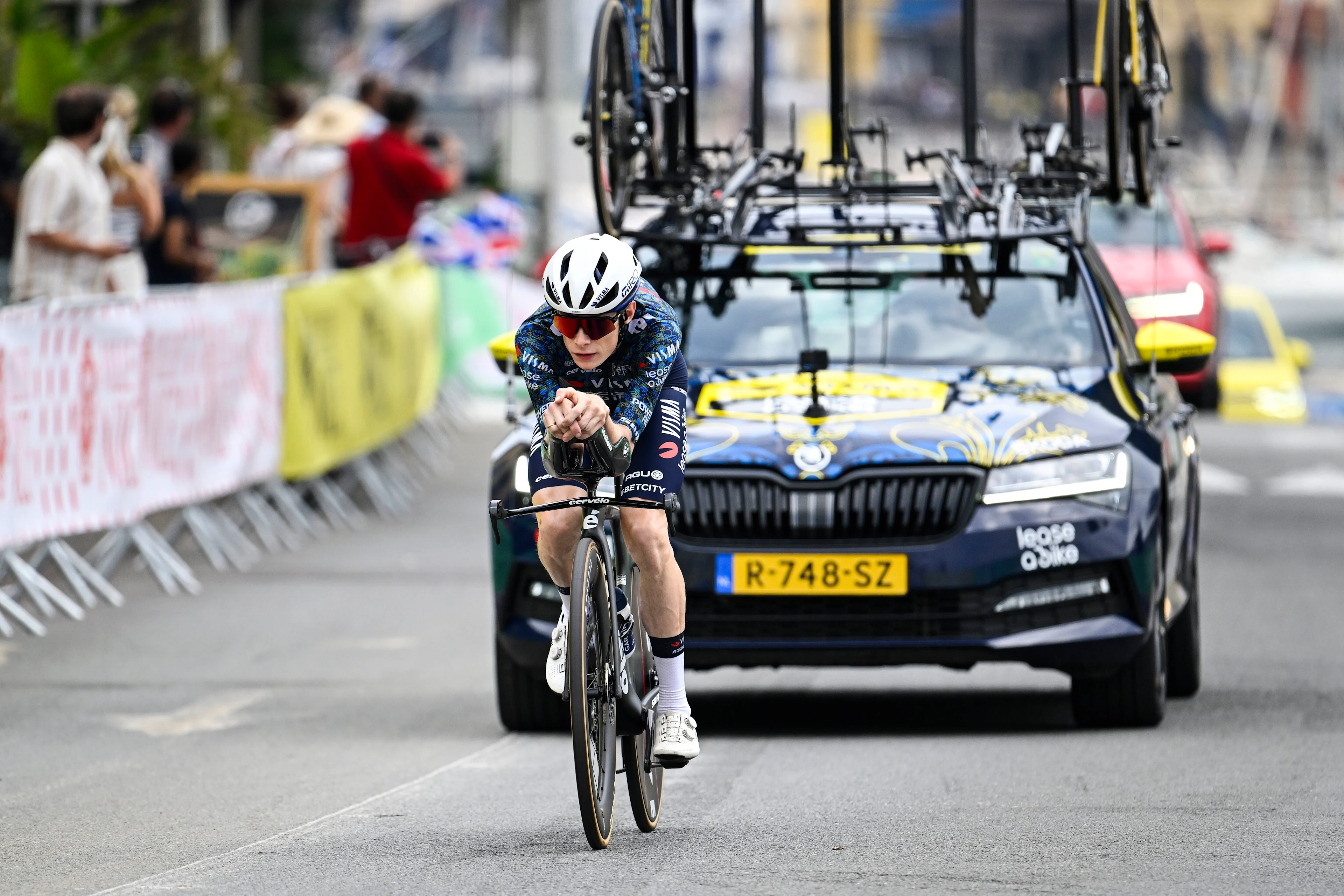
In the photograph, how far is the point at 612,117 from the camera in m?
10.7

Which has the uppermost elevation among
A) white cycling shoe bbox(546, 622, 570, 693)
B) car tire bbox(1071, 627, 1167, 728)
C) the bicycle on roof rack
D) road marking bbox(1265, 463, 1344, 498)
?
the bicycle on roof rack

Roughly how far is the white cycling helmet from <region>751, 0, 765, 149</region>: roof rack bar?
443 cm

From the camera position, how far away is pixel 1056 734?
31.3 ft

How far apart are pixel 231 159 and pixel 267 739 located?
48.6 ft

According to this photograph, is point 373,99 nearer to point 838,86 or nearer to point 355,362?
point 355,362

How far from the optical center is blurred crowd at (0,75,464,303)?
46.7 feet

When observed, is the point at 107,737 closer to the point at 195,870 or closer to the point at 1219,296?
the point at 195,870

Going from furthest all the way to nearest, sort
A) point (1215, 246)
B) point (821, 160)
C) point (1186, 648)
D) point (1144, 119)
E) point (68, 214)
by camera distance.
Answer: point (1215, 246), point (68, 214), point (821, 160), point (1144, 119), point (1186, 648)

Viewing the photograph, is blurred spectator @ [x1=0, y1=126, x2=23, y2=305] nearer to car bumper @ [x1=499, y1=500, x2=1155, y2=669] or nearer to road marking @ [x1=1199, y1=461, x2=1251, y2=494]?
car bumper @ [x1=499, y1=500, x2=1155, y2=669]

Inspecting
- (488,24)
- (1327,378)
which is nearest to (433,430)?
(1327,378)

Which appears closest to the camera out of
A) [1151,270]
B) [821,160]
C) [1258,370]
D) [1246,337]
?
[821,160]

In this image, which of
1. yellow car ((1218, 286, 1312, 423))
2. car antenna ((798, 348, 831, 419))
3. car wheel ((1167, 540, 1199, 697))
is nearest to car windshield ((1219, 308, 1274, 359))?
yellow car ((1218, 286, 1312, 423))

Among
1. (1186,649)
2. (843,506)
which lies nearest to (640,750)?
(843,506)

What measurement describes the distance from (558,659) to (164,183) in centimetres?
1027
